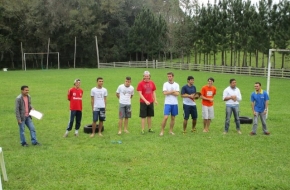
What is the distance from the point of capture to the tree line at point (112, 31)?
1754 inches

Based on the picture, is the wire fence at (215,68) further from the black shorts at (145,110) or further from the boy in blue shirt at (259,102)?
the black shorts at (145,110)

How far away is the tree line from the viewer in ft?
146

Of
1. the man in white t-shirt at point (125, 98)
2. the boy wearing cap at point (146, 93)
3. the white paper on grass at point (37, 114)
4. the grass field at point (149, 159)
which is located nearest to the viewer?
the grass field at point (149, 159)

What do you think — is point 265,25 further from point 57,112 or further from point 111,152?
point 111,152

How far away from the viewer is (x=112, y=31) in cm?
5822

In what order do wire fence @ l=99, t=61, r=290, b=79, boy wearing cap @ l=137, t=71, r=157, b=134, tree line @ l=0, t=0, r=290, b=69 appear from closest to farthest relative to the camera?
boy wearing cap @ l=137, t=71, r=157, b=134
wire fence @ l=99, t=61, r=290, b=79
tree line @ l=0, t=0, r=290, b=69

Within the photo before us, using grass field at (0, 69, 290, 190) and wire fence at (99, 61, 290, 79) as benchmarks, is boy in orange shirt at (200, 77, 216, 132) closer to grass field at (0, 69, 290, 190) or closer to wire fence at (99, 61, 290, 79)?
grass field at (0, 69, 290, 190)

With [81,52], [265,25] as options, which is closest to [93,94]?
[265,25]

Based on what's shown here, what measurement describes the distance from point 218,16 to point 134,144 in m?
36.3

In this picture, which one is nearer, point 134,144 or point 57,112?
point 134,144

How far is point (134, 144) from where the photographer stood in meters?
8.88

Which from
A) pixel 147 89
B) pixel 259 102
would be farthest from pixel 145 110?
pixel 259 102

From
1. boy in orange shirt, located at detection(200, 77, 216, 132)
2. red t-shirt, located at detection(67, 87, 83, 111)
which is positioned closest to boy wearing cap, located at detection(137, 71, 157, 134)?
boy in orange shirt, located at detection(200, 77, 216, 132)

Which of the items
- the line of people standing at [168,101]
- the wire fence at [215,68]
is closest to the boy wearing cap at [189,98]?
the line of people standing at [168,101]
